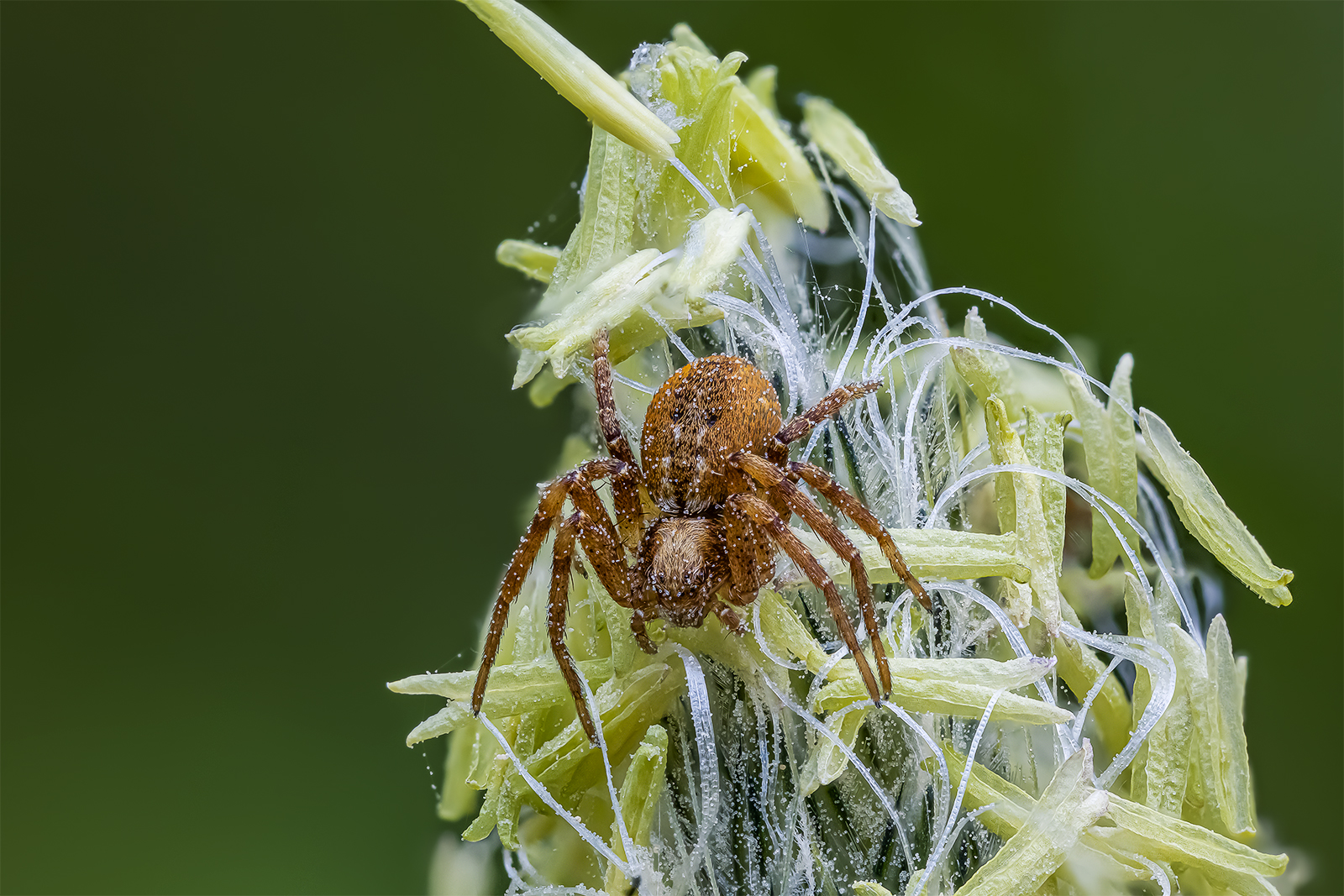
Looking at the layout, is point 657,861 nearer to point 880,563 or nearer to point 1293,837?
point 880,563

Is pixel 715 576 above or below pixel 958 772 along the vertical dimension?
above

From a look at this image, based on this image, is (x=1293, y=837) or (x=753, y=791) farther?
(x=1293, y=837)

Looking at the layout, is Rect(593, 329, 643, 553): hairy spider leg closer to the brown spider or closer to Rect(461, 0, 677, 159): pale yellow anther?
the brown spider

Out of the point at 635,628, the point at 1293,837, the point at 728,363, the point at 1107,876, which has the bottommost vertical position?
the point at 1293,837

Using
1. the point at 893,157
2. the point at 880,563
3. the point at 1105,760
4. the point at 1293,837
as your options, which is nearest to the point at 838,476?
the point at 880,563

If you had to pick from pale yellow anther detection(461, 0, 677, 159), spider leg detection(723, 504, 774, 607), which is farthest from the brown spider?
pale yellow anther detection(461, 0, 677, 159)

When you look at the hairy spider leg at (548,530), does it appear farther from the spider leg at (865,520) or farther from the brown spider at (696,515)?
the spider leg at (865,520)
